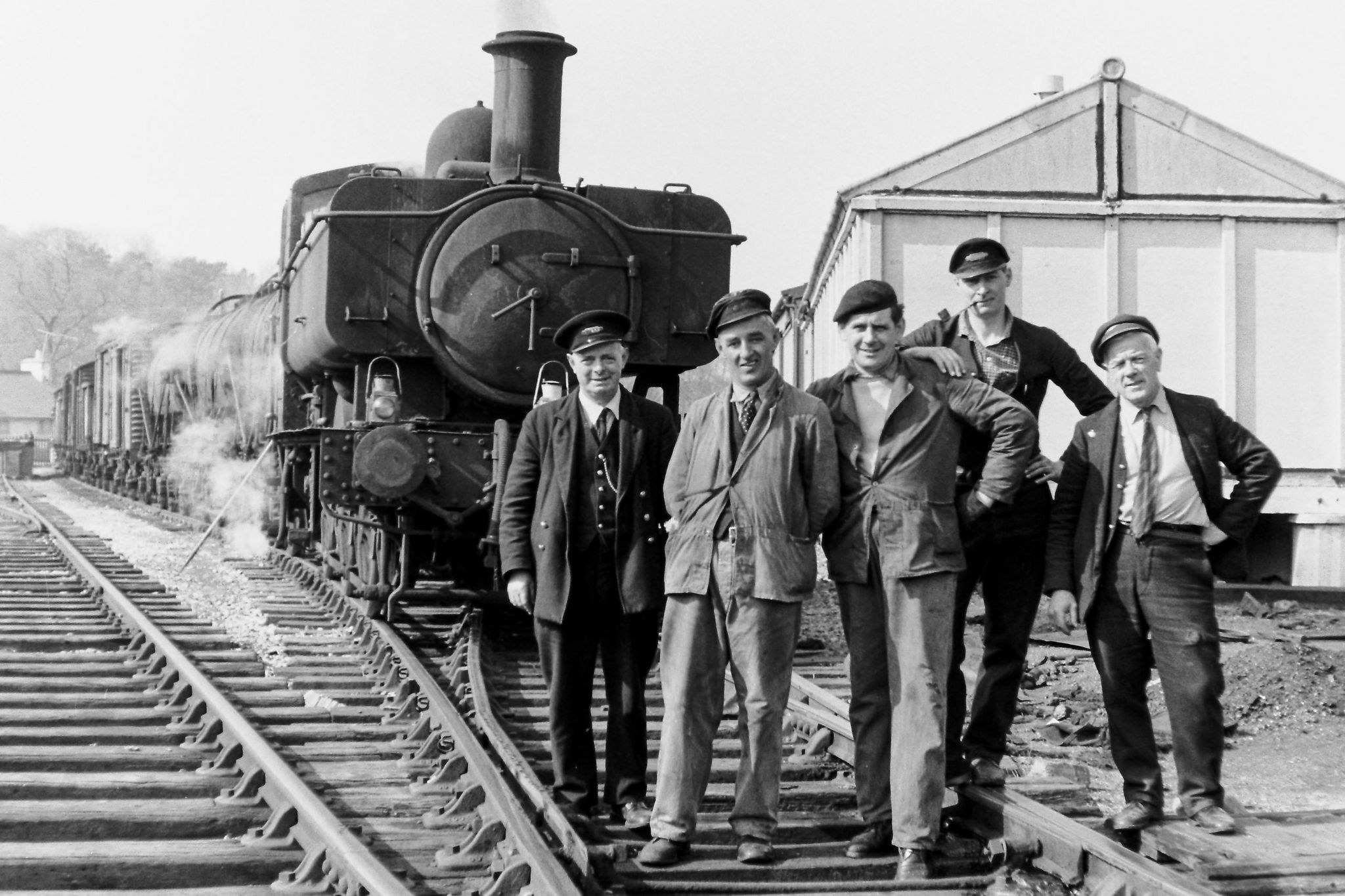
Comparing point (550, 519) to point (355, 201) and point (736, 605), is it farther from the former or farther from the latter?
point (355, 201)

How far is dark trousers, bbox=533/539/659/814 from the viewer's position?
4301mm

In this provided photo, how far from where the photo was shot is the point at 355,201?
292 inches

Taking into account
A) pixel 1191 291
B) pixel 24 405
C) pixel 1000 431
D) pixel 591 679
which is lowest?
pixel 591 679

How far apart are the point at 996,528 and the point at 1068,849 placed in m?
1.03

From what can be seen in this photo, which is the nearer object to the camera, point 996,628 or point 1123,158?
point 996,628

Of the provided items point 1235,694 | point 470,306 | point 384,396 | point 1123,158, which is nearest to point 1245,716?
point 1235,694

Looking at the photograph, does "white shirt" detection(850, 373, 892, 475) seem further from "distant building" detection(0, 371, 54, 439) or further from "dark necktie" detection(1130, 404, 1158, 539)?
"distant building" detection(0, 371, 54, 439)

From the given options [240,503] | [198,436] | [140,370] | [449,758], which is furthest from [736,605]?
[140,370]

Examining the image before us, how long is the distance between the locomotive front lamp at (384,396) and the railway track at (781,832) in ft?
6.68

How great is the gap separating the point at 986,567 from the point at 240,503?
11040 millimetres

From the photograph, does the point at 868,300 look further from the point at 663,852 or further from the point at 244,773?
the point at 244,773

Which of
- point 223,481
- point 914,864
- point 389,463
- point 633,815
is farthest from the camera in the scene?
point 223,481

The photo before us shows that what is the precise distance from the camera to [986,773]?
13.9 ft

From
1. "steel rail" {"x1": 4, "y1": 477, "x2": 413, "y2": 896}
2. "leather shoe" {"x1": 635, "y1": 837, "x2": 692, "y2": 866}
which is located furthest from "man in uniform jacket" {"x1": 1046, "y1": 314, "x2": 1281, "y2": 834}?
"steel rail" {"x1": 4, "y1": 477, "x2": 413, "y2": 896}
